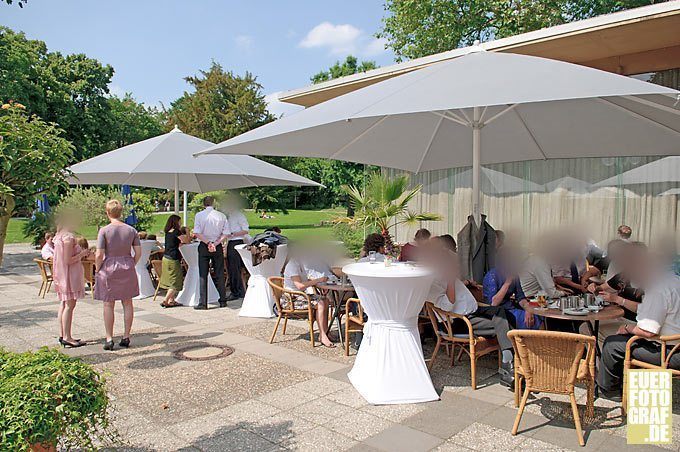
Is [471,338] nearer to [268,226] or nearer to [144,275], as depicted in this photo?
[144,275]

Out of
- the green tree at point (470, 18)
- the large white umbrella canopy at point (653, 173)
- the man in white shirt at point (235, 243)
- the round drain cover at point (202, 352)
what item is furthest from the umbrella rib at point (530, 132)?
the green tree at point (470, 18)

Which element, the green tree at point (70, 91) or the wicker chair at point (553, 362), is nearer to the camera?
the wicker chair at point (553, 362)

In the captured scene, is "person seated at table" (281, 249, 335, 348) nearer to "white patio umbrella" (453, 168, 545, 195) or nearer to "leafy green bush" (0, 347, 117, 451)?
"leafy green bush" (0, 347, 117, 451)

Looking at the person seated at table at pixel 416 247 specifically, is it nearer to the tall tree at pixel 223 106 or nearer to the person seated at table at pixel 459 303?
the person seated at table at pixel 459 303

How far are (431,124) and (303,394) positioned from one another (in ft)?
13.0

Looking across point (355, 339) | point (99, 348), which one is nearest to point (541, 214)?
point (355, 339)

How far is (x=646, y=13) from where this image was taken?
26.5 feet

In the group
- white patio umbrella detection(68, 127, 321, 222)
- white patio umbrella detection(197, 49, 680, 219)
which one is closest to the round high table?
white patio umbrella detection(68, 127, 321, 222)

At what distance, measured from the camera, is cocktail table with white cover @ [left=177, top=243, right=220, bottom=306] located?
912 centimetres

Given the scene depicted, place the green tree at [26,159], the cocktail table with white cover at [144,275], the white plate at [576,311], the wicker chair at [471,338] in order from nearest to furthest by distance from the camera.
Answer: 1. the green tree at [26,159]
2. the white plate at [576,311]
3. the wicker chair at [471,338]
4. the cocktail table with white cover at [144,275]

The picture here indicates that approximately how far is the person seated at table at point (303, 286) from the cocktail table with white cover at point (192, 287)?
9.49 feet

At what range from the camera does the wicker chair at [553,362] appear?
369cm

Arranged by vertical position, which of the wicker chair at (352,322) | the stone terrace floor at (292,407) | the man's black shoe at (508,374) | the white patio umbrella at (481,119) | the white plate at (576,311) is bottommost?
the stone terrace floor at (292,407)

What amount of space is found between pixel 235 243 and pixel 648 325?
6951mm
